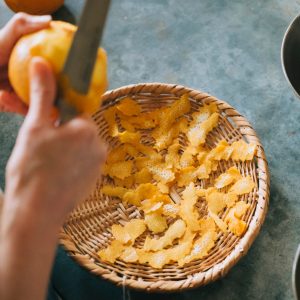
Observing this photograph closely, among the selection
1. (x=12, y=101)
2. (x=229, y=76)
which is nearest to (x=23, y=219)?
(x=12, y=101)

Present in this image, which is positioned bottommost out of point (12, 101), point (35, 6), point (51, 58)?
point (35, 6)

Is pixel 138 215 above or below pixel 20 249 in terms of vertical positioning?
below

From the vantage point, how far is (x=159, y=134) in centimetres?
122

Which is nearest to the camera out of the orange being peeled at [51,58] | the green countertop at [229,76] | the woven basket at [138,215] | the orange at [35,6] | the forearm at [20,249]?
the forearm at [20,249]

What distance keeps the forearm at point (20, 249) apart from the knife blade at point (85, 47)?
0.58 feet

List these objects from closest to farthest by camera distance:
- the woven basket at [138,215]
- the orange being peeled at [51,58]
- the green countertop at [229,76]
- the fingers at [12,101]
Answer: the orange being peeled at [51,58] → the fingers at [12,101] → the woven basket at [138,215] → the green countertop at [229,76]

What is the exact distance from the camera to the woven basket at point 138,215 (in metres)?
0.97

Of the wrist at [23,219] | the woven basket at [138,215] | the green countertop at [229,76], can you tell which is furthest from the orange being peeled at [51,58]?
the green countertop at [229,76]

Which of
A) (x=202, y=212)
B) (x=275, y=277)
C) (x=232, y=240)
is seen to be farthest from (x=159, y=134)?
(x=275, y=277)

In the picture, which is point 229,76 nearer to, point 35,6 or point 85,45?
point 35,6

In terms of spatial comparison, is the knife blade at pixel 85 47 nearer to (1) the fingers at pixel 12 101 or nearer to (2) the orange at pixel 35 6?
(1) the fingers at pixel 12 101

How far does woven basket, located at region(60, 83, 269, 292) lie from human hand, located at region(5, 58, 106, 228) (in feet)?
1.34

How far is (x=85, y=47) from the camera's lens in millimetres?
630

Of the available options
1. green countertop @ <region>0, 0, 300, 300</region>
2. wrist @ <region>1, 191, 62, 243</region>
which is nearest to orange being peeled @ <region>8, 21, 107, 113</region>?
wrist @ <region>1, 191, 62, 243</region>
